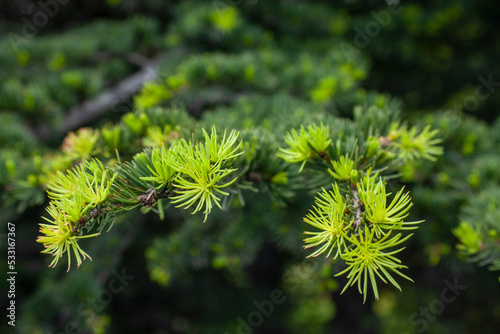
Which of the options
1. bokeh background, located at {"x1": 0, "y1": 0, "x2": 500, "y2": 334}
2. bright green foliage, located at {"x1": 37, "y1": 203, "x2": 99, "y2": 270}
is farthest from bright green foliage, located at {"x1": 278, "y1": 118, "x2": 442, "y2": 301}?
bright green foliage, located at {"x1": 37, "y1": 203, "x2": 99, "y2": 270}

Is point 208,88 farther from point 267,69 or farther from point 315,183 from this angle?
Result: point 315,183

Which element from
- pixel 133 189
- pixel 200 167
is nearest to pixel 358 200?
pixel 200 167

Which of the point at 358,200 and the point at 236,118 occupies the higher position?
the point at 358,200

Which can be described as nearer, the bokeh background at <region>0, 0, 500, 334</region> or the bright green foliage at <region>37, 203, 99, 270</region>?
the bright green foliage at <region>37, 203, 99, 270</region>

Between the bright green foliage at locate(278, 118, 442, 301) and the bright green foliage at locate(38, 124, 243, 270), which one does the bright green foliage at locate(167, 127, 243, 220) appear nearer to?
the bright green foliage at locate(38, 124, 243, 270)

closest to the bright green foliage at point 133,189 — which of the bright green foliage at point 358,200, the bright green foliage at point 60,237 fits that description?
the bright green foliage at point 60,237

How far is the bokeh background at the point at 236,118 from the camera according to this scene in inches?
45.5

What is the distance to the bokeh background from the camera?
1.16m

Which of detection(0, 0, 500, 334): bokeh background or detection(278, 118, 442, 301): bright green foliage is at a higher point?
detection(278, 118, 442, 301): bright green foliage

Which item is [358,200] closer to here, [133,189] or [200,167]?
[200,167]

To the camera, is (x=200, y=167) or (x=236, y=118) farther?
(x=236, y=118)

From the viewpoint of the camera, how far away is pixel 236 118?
3.33ft

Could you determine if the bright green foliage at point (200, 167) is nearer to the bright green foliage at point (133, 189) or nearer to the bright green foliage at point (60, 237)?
the bright green foliage at point (133, 189)

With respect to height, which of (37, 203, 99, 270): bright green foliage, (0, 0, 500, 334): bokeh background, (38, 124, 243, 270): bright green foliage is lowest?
(0, 0, 500, 334): bokeh background
